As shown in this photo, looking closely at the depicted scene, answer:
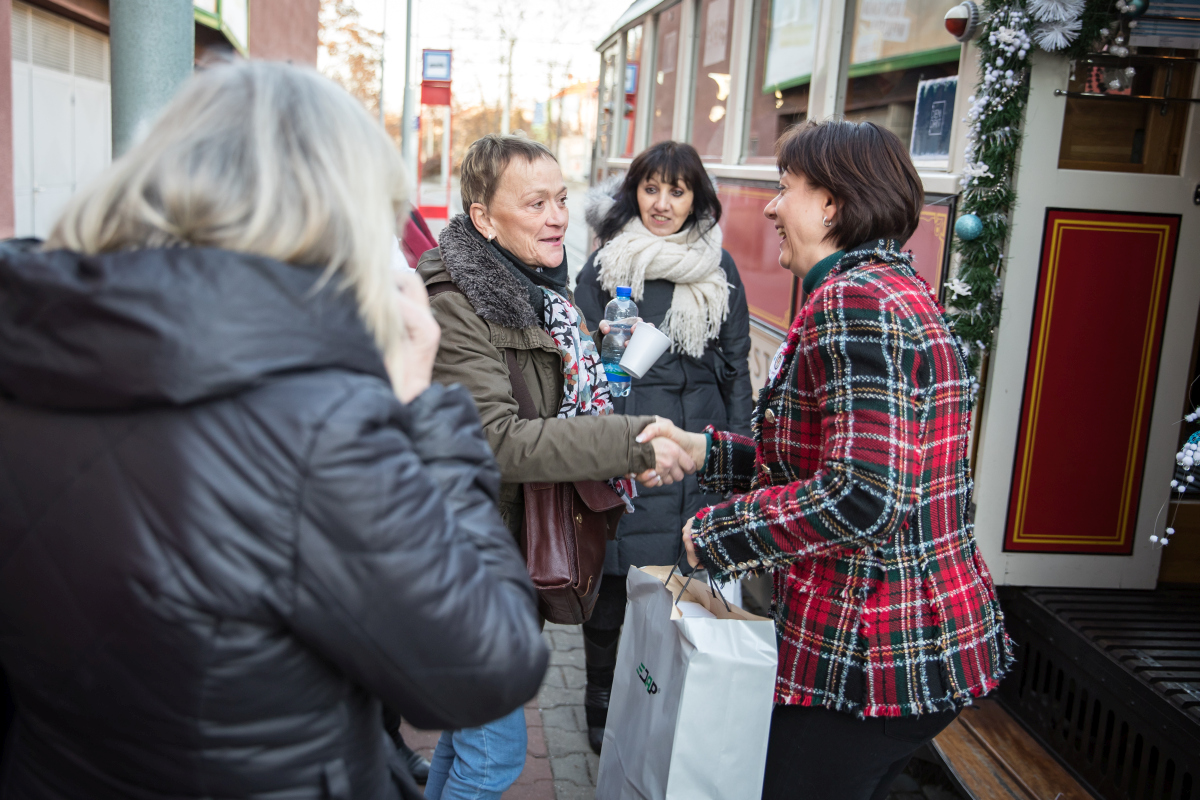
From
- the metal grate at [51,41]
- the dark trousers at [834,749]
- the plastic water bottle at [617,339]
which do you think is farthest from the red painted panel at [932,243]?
the metal grate at [51,41]

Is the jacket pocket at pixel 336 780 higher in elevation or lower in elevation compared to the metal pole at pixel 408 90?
lower

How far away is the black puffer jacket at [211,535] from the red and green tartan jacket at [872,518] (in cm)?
87

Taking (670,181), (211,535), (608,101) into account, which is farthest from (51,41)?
(211,535)

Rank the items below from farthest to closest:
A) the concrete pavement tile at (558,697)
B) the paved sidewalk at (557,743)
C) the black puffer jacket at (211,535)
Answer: the concrete pavement tile at (558,697)
the paved sidewalk at (557,743)
the black puffer jacket at (211,535)

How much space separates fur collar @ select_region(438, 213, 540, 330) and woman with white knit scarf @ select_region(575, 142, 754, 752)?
1.51 meters

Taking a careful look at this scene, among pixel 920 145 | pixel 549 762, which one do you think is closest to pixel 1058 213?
pixel 920 145

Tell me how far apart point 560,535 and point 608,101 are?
11519 mm

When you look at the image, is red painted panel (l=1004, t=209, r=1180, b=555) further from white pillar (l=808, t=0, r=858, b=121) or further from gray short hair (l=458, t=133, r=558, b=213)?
gray short hair (l=458, t=133, r=558, b=213)

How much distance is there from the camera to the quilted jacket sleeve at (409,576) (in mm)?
1134

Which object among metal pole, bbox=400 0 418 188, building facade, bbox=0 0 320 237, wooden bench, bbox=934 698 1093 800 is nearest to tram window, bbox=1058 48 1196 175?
wooden bench, bbox=934 698 1093 800

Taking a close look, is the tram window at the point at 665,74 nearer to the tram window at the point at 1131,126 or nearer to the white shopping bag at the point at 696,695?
the tram window at the point at 1131,126

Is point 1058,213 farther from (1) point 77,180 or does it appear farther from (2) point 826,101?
(1) point 77,180

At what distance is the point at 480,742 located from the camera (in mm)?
2438

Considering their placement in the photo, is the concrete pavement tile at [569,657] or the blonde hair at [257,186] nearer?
the blonde hair at [257,186]
